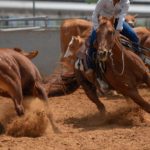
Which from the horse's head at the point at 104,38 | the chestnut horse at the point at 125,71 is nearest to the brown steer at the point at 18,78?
the horse's head at the point at 104,38

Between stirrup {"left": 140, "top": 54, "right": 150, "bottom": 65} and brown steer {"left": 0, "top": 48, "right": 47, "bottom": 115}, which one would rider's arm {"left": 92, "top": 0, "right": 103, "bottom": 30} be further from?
brown steer {"left": 0, "top": 48, "right": 47, "bottom": 115}

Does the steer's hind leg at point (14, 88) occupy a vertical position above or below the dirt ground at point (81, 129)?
above

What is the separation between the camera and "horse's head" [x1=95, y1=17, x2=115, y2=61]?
295 inches

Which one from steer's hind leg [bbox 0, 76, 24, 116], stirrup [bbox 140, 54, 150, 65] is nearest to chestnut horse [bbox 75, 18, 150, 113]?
stirrup [bbox 140, 54, 150, 65]

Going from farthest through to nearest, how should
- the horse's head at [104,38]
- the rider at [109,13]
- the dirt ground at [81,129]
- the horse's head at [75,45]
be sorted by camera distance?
the horse's head at [75,45] → the rider at [109,13] → the horse's head at [104,38] → the dirt ground at [81,129]

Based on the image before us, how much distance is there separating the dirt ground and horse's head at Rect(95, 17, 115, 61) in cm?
104

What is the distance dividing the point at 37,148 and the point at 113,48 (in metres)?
2.72

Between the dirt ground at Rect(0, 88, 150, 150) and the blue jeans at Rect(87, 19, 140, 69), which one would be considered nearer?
the dirt ground at Rect(0, 88, 150, 150)

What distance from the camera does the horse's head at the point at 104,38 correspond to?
7496 millimetres

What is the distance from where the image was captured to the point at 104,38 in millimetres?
7625

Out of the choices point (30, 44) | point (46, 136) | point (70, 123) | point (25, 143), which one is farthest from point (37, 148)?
point (30, 44)

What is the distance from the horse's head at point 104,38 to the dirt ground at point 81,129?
1044mm

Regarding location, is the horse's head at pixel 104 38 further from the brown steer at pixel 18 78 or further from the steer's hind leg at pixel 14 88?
the steer's hind leg at pixel 14 88

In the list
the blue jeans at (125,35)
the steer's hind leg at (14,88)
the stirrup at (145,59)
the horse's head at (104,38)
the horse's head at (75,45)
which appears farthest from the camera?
the horse's head at (75,45)
